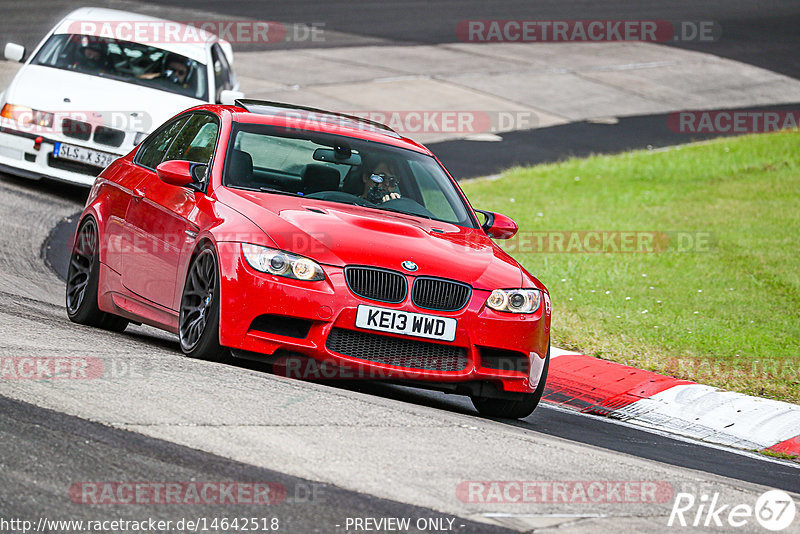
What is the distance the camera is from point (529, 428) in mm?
7250

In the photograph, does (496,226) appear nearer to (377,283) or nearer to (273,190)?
(273,190)

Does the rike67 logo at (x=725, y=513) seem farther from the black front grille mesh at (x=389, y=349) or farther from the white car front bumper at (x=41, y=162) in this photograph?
the white car front bumper at (x=41, y=162)

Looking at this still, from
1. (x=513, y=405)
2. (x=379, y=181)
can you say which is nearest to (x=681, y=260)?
(x=379, y=181)

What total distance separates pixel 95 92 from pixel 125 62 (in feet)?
3.25

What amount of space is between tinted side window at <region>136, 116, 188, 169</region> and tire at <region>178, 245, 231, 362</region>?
156 cm

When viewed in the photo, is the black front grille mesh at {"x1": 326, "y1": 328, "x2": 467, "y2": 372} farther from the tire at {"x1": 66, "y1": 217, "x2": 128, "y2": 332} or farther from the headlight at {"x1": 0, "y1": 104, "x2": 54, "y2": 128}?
the headlight at {"x1": 0, "y1": 104, "x2": 54, "y2": 128}

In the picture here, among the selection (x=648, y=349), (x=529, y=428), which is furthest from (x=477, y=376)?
(x=648, y=349)

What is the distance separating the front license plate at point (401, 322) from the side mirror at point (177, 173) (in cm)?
155

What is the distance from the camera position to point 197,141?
8211mm

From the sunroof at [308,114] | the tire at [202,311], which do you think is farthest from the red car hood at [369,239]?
the sunroof at [308,114]

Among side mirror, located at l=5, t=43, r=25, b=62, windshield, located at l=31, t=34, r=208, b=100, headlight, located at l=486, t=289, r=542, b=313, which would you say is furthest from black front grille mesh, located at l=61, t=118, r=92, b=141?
headlight, located at l=486, t=289, r=542, b=313

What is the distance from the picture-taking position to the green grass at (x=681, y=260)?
9.91 metres

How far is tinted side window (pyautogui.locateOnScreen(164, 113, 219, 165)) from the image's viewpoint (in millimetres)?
8016

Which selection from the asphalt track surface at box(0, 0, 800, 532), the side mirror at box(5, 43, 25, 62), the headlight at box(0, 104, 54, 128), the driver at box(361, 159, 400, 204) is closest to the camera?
the asphalt track surface at box(0, 0, 800, 532)
